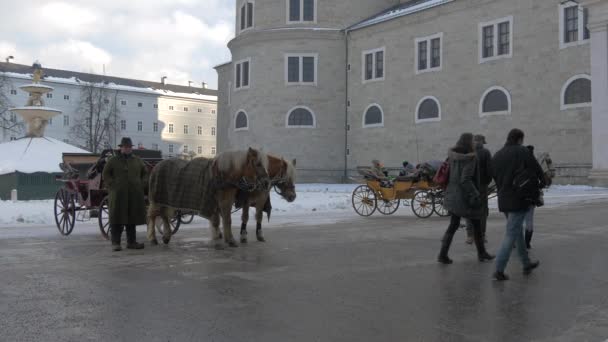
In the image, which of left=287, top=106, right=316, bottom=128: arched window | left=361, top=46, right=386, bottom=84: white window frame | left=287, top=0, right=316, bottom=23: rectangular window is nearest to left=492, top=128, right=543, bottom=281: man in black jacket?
left=361, top=46, right=386, bottom=84: white window frame

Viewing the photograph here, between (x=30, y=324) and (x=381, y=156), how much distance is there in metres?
37.6

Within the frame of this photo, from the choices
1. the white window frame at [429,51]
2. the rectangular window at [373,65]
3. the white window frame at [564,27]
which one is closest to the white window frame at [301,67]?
the rectangular window at [373,65]

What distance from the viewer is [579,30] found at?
3053 cm

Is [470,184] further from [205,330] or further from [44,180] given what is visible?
[44,180]

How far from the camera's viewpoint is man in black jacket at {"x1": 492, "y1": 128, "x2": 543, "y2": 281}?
679cm

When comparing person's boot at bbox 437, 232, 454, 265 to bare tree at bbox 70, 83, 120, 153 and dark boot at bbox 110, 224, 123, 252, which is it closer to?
dark boot at bbox 110, 224, 123, 252

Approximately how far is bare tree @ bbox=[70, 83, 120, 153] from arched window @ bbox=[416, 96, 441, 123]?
43.0 m

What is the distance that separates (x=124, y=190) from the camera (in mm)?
9555

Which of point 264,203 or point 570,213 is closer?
point 264,203

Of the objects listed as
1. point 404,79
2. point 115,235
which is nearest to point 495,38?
point 404,79

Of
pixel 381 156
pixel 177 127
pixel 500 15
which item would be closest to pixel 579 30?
pixel 500 15

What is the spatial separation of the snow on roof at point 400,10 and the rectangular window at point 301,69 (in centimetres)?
386

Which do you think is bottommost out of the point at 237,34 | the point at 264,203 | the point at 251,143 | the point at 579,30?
the point at 264,203

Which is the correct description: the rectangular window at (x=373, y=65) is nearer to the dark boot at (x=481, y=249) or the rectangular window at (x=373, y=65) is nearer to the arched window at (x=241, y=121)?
the arched window at (x=241, y=121)
